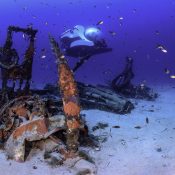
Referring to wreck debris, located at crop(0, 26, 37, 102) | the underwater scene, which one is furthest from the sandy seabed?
wreck debris, located at crop(0, 26, 37, 102)

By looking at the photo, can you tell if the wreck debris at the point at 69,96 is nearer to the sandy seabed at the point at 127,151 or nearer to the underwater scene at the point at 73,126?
the underwater scene at the point at 73,126

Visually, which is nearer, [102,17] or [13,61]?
[13,61]

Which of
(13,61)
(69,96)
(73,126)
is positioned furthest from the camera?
(13,61)

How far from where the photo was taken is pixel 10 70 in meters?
8.21

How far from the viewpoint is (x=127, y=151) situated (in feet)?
22.9

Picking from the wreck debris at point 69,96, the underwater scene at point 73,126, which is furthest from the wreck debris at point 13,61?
the wreck debris at point 69,96

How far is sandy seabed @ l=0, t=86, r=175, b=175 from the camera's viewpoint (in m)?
6.01

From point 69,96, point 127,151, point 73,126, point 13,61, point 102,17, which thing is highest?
point 102,17

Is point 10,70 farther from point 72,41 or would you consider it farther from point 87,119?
point 72,41

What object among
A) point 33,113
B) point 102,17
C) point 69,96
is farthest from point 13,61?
point 102,17

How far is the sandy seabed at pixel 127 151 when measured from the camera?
19.7 feet

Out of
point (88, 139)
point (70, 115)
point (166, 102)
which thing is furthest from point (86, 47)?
point (70, 115)

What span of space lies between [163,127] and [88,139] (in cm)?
248

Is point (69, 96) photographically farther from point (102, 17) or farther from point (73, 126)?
point (102, 17)
